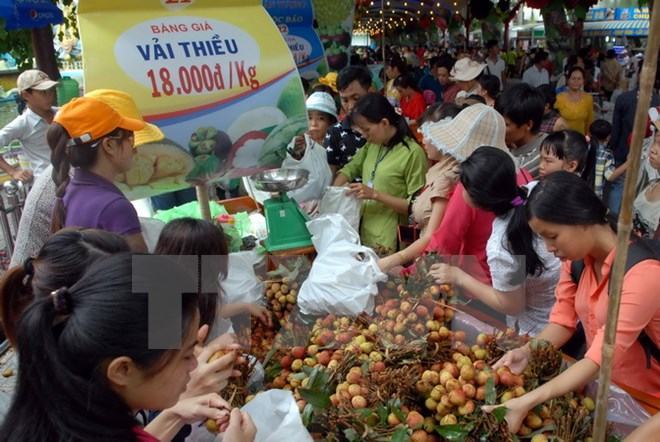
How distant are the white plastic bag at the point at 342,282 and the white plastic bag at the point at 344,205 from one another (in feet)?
1.79

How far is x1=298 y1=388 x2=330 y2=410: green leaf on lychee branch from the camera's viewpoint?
1437mm

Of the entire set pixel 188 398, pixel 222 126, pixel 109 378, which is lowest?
pixel 188 398

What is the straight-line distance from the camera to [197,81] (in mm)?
1929

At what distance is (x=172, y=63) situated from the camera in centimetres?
189

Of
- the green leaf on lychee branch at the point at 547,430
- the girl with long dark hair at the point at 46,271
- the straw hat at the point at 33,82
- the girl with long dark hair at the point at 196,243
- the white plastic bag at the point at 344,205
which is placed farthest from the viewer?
the straw hat at the point at 33,82

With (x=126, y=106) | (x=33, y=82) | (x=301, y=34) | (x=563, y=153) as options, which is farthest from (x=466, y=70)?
(x=126, y=106)

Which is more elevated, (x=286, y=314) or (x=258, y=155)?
(x=258, y=155)

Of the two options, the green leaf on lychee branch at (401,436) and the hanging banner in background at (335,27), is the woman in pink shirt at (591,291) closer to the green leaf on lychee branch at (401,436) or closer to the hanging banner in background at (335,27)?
the green leaf on lychee branch at (401,436)

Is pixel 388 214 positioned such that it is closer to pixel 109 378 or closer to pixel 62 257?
pixel 62 257

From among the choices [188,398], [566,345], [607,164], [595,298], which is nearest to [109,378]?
[188,398]

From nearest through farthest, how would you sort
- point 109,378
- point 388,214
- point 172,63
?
1. point 109,378
2. point 172,63
3. point 388,214

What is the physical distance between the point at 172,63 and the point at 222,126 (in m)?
0.27

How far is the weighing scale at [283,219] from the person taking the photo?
2527 millimetres

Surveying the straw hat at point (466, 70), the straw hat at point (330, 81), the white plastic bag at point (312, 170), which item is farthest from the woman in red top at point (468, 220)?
the straw hat at point (466, 70)
